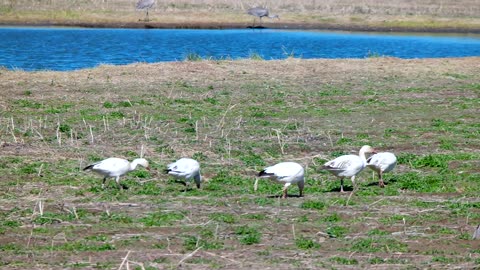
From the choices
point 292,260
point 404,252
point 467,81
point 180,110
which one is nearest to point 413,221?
point 404,252

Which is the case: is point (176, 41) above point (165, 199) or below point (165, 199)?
below

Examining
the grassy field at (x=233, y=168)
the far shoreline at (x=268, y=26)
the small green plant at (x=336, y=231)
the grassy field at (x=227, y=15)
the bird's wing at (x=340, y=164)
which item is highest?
the bird's wing at (x=340, y=164)

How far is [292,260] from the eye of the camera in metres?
9.01

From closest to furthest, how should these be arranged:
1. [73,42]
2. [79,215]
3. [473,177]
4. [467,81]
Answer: [79,215]
[473,177]
[467,81]
[73,42]

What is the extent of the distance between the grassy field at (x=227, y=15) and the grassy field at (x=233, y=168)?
2582 cm

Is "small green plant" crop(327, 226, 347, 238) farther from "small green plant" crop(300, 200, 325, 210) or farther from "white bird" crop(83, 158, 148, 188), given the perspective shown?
"white bird" crop(83, 158, 148, 188)

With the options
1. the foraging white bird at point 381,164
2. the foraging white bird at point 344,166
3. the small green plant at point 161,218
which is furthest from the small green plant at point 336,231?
the foraging white bird at point 381,164

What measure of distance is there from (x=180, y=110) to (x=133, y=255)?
33.0 ft

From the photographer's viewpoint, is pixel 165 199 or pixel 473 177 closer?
pixel 165 199

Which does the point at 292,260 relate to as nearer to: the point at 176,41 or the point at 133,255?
the point at 133,255

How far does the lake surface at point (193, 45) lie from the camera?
111ft

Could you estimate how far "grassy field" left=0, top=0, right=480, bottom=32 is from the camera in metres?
50.6

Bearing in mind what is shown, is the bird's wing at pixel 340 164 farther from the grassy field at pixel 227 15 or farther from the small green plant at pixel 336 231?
the grassy field at pixel 227 15

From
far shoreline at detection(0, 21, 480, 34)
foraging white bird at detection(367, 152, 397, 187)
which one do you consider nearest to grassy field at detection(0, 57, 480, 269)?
foraging white bird at detection(367, 152, 397, 187)
